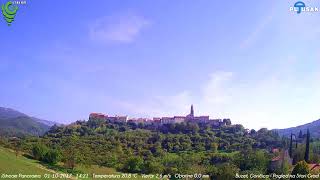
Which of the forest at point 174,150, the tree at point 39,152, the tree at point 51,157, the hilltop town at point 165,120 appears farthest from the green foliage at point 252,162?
the hilltop town at point 165,120

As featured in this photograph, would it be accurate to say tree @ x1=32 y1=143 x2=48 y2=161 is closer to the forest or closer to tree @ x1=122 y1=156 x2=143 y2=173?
the forest

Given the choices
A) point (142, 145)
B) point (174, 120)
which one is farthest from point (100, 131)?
point (174, 120)

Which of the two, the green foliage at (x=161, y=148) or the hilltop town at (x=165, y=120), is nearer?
the green foliage at (x=161, y=148)

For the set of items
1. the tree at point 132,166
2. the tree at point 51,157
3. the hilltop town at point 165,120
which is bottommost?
the tree at point 132,166

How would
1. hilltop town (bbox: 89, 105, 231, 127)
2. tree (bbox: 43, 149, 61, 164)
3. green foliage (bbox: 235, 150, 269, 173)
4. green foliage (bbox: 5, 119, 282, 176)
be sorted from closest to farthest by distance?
tree (bbox: 43, 149, 61, 164)
green foliage (bbox: 5, 119, 282, 176)
green foliage (bbox: 235, 150, 269, 173)
hilltop town (bbox: 89, 105, 231, 127)

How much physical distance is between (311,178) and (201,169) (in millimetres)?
21246

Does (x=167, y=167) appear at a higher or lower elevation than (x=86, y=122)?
lower

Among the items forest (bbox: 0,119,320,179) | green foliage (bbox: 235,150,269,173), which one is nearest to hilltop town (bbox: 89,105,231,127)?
forest (bbox: 0,119,320,179)

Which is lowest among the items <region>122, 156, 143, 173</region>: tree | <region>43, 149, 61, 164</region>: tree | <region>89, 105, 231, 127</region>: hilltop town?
<region>122, 156, 143, 173</region>: tree

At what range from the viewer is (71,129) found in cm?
13438

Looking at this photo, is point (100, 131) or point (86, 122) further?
point (86, 122)

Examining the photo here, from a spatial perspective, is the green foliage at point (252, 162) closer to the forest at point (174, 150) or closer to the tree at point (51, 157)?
the forest at point (174, 150)

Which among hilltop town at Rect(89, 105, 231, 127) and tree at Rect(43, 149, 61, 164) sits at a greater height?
hilltop town at Rect(89, 105, 231, 127)

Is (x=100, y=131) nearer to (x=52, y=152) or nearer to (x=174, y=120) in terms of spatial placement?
(x=174, y=120)
